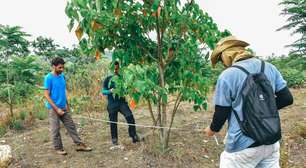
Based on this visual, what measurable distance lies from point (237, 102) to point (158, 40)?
2838mm

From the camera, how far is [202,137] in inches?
283

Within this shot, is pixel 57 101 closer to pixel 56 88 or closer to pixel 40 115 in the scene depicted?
pixel 56 88

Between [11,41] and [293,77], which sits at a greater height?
[11,41]

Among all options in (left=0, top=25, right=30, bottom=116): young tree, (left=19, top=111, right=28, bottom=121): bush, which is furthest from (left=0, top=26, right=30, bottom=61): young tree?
(left=19, top=111, right=28, bottom=121): bush

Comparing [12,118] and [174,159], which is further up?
[12,118]

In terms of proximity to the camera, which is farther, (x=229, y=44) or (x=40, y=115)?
(x=40, y=115)

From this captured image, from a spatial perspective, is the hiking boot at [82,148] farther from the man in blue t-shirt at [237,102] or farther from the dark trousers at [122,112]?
the man in blue t-shirt at [237,102]

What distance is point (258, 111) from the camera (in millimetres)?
3127

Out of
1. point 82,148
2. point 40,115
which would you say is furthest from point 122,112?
point 40,115

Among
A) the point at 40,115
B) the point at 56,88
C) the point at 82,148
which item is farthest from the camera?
the point at 40,115

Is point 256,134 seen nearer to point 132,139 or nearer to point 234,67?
point 234,67

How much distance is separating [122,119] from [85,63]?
14.0 ft

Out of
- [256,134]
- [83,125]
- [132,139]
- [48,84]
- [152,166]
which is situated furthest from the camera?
[83,125]

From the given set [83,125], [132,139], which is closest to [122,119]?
[83,125]
